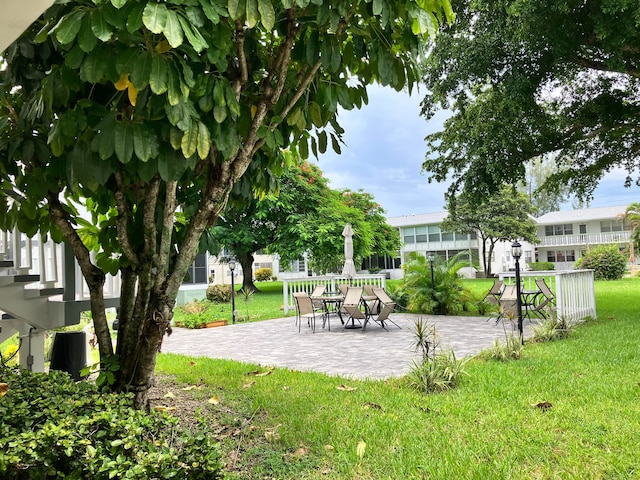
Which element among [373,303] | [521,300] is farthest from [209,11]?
[373,303]

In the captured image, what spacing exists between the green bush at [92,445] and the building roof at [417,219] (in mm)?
36809

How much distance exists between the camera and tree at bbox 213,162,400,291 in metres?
21.0

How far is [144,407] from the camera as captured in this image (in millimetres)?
3346

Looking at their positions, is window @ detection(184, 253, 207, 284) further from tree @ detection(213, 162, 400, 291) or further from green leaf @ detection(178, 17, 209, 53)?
green leaf @ detection(178, 17, 209, 53)

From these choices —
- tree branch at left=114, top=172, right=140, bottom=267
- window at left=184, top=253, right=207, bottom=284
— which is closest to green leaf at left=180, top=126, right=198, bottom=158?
tree branch at left=114, top=172, right=140, bottom=267

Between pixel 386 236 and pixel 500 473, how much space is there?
25548 mm

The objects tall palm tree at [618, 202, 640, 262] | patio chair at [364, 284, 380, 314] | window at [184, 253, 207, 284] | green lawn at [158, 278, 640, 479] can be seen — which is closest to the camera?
green lawn at [158, 278, 640, 479]

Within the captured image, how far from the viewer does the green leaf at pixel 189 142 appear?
7.70 feet

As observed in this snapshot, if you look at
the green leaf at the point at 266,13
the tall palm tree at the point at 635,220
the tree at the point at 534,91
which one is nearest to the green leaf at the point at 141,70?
the green leaf at the point at 266,13

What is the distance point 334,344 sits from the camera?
801 centimetres

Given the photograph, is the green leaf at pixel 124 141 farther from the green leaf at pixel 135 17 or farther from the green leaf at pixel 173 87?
the green leaf at pixel 135 17

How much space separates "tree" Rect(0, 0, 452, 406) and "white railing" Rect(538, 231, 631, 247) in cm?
3813

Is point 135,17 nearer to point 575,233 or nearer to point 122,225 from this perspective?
point 122,225

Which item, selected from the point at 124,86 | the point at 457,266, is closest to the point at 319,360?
the point at 124,86
